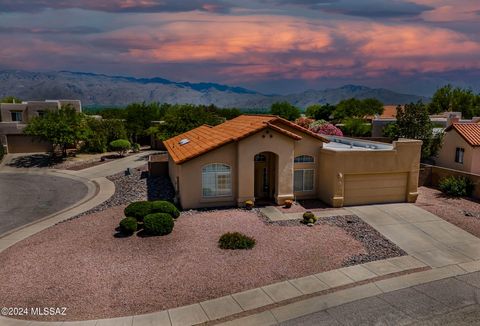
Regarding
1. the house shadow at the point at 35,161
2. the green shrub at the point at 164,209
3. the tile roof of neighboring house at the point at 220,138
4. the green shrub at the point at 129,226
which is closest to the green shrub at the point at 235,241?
the green shrub at the point at 164,209

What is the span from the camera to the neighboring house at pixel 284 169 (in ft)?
71.3

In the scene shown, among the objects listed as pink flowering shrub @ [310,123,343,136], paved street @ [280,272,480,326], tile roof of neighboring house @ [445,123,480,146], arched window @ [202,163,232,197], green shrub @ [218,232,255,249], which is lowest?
paved street @ [280,272,480,326]

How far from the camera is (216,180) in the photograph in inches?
867

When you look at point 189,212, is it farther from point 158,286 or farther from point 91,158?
point 91,158

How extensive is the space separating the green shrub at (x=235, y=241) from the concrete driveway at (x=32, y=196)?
38.6 ft

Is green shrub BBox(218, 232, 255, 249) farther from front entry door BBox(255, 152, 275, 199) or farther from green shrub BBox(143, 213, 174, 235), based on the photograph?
front entry door BBox(255, 152, 275, 199)

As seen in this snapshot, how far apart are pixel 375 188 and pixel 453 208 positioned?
4.76 metres

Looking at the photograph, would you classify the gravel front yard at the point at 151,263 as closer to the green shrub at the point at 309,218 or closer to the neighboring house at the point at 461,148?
the green shrub at the point at 309,218

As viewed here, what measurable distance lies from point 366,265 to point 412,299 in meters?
2.63

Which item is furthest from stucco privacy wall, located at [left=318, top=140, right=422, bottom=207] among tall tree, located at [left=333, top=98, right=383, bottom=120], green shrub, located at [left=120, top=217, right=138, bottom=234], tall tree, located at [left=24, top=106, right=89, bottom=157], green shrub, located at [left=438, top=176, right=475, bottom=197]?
tall tree, located at [left=333, top=98, right=383, bottom=120]

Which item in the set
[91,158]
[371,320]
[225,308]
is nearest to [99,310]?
[225,308]

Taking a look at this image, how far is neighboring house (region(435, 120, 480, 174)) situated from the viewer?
28438 mm

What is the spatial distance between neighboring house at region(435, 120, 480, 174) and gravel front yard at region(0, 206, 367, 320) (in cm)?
1659

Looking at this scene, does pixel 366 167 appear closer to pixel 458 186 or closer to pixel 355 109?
pixel 458 186
